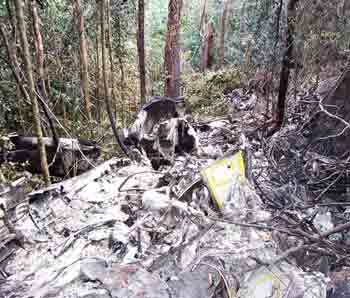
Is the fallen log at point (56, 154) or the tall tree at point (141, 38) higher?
the tall tree at point (141, 38)

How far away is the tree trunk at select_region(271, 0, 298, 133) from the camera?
5751 millimetres

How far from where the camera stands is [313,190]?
4301 mm

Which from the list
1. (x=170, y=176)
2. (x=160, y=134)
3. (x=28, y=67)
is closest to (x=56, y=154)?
(x=28, y=67)

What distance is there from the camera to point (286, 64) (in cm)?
611

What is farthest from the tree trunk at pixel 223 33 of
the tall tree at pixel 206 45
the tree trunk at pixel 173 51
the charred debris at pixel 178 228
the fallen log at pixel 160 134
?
the charred debris at pixel 178 228

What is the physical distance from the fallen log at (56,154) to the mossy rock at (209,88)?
5.92 m

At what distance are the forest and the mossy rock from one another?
1854 millimetres

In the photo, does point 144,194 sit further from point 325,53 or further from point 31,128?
point 325,53

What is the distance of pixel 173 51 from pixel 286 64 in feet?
10.8

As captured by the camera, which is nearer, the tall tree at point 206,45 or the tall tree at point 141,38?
the tall tree at point 141,38

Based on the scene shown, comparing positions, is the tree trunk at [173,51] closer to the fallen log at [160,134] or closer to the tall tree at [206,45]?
the fallen log at [160,134]

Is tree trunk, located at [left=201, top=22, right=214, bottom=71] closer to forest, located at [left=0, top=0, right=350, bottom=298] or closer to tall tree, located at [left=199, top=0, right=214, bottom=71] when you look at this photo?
tall tree, located at [left=199, top=0, right=214, bottom=71]

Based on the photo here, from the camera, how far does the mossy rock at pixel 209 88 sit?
1073cm

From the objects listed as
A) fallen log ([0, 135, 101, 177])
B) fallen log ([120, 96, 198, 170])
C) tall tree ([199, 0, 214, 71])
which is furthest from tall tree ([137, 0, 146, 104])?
tall tree ([199, 0, 214, 71])
